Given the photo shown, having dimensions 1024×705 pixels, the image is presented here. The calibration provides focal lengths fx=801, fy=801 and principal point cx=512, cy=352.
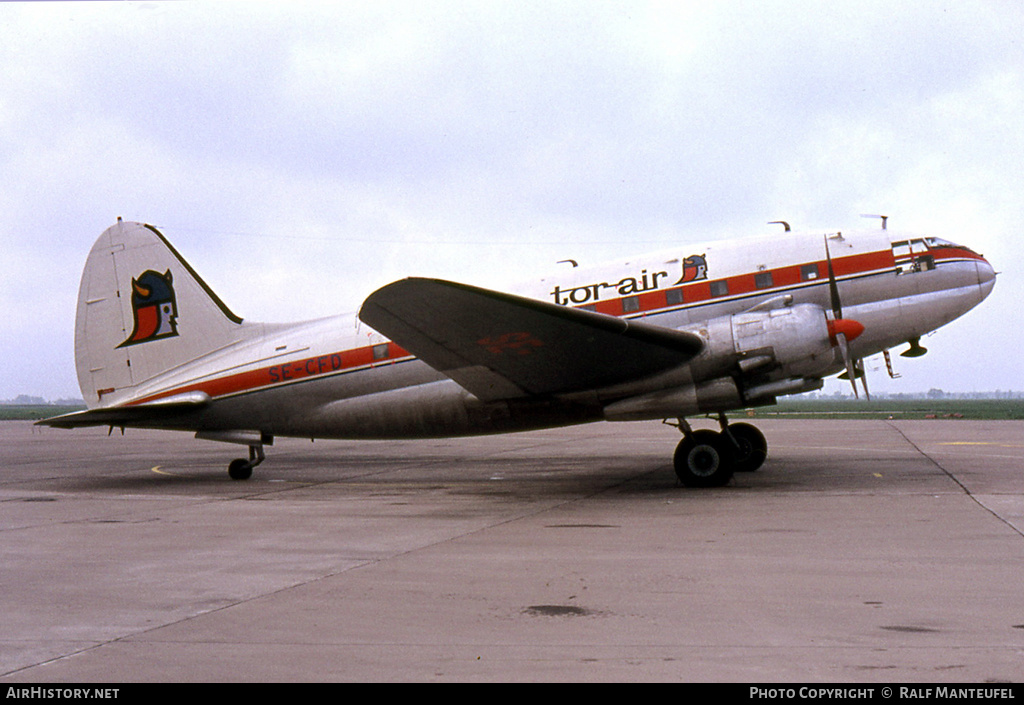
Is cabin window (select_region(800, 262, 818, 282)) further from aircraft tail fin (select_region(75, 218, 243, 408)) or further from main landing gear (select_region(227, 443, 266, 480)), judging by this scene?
aircraft tail fin (select_region(75, 218, 243, 408))

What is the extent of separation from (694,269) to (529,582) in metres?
9.47

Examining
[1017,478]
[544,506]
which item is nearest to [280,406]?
[544,506]

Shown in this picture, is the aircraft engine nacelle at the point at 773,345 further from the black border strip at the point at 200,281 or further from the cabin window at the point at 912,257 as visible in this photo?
the black border strip at the point at 200,281

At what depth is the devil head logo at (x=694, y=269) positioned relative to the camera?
14945mm

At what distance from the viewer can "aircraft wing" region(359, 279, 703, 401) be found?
11.9m

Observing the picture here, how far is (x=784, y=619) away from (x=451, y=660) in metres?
2.35

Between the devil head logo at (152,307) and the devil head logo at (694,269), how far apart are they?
11280 mm

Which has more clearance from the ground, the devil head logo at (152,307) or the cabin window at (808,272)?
the devil head logo at (152,307)

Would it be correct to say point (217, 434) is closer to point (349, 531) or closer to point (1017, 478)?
point (349, 531)

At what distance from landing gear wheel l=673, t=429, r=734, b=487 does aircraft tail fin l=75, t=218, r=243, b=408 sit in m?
10.2

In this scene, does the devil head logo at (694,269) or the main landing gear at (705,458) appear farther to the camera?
the devil head logo at (694,269)

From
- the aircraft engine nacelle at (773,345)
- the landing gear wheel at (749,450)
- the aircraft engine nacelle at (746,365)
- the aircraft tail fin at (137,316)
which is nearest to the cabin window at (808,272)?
the aircraft engine nacelle at (746,365)

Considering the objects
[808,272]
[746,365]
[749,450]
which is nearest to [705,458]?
[746,365]

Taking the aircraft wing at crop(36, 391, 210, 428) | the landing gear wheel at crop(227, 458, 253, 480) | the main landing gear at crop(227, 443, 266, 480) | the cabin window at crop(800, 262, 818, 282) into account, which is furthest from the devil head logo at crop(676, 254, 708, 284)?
the aircraft wing at crop(36, 391, 210, 428)
